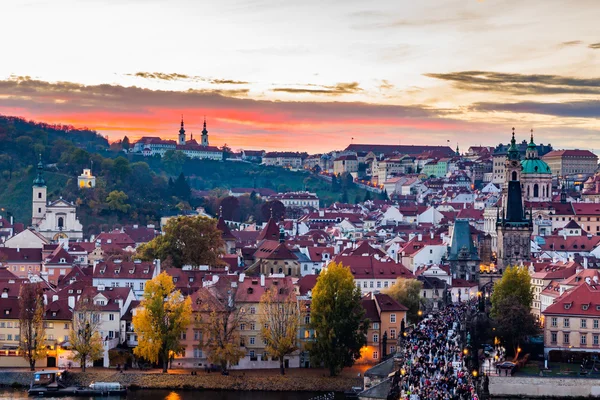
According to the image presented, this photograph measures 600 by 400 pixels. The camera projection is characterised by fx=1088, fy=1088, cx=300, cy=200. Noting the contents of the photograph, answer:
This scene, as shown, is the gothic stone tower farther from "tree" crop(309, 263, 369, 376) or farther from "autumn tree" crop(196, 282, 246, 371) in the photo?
"autumn tree" crop(196, 282, 246, 371)

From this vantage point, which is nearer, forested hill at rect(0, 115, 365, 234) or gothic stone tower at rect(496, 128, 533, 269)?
gothic stone tower at rect(496, 128, 533, 269)

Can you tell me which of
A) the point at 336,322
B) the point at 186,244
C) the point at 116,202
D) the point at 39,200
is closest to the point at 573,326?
the point at 336,322

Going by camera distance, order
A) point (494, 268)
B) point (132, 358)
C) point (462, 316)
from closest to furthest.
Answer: point (132, 358)
point (462, 316)
point (494, 268)

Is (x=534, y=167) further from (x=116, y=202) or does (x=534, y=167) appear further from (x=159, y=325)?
(x=159, y=325)

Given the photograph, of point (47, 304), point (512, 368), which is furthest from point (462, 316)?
point (47, 304)

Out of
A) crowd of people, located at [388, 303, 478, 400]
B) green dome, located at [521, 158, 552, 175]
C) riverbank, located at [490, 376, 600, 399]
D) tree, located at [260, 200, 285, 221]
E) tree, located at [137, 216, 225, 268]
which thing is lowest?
riverbank, located at [490, 376, 600, 399]

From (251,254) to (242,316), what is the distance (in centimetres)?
3680

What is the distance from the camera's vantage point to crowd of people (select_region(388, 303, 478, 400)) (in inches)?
1900

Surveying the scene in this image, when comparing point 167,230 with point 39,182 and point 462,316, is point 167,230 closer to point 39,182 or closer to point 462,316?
point 462,316

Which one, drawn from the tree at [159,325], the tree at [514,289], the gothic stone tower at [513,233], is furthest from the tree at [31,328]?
the gothic stone tower at [513,233]

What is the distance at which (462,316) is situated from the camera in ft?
233

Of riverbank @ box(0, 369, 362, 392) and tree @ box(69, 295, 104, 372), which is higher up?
tree @ box(69, 295, 104, 372)

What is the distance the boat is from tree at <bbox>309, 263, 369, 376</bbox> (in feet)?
35.3

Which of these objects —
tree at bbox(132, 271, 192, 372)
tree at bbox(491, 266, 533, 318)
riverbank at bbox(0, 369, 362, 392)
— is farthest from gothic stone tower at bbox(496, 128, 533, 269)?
tree at bbox(132, 271, 192, 372)
